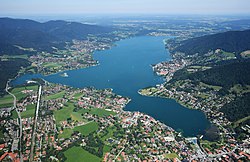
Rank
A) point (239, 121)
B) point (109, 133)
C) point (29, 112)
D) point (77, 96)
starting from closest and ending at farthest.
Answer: point (109, 133) → point (239, 121) → point (29, 112) → point (77, 96)

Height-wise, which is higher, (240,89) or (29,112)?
(240,89)

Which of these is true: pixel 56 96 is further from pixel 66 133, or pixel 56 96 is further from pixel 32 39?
pixel 32 39

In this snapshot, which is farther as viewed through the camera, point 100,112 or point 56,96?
point 56,96

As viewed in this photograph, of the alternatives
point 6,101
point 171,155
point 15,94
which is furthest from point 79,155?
point 15,94

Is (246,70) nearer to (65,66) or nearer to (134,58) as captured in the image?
(134,58)

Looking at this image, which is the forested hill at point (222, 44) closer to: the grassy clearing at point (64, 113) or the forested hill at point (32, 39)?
the forested hill at point (32, 39)

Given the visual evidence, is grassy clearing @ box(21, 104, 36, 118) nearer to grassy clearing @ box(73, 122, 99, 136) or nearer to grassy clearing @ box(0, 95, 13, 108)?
grassy clearing @ box(0, 95, 13, 108)

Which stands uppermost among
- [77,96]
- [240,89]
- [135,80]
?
[240,89]

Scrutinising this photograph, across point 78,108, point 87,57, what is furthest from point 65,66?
point 78,108
